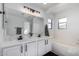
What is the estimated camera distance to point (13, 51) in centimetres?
104

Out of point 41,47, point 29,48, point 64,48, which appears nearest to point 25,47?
point 29,48

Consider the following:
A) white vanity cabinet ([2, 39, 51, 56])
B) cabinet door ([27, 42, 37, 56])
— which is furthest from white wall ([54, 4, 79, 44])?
cabinet door ([27, 42, 37, 56])

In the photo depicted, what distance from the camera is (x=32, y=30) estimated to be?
5.79 feet

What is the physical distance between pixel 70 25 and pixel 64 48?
0.68 metres

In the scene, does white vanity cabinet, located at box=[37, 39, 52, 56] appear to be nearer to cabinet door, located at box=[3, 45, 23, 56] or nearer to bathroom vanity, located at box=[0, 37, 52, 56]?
bathroom vanity, located at box=[0, 37, 52, 56]

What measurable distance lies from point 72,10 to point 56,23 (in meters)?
0.56

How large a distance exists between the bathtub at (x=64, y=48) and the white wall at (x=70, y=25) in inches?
5.4

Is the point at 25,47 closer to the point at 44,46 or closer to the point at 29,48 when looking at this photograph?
the point at 29,48

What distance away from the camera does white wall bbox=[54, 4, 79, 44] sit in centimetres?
147

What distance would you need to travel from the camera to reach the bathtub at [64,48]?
137cm

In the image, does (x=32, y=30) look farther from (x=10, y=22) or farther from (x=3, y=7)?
(x=3, y=7)

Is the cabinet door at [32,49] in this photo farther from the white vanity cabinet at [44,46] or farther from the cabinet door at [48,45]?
the cabinet door at [48,45]

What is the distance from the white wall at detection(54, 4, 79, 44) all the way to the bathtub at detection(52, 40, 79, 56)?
0.14 metres

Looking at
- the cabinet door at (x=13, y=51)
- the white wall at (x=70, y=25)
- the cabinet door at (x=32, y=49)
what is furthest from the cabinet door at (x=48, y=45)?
the cabinet door at (x=13, y=51)
